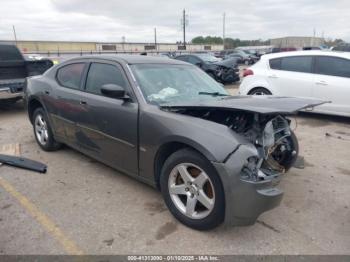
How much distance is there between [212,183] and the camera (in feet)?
9.30

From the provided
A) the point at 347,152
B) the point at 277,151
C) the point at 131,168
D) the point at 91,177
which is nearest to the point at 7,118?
the point at 91,177

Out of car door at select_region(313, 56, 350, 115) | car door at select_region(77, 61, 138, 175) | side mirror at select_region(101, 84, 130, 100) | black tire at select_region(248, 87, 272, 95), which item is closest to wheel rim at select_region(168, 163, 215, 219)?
car door at select_region(77, 61, 138, 175)

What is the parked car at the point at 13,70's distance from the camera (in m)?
8.13

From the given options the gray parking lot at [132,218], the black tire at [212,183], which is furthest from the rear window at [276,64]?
the black tire at [212,183]

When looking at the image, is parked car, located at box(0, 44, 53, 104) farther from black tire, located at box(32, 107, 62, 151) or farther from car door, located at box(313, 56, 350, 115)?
car door, located at box(313, 56, 350, 115)

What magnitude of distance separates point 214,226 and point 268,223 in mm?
664

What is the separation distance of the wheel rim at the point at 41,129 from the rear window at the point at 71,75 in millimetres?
863

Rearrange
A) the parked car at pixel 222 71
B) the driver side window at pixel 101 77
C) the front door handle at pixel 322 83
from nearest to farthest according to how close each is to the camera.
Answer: the driver side window at pixel 101 77
the front door handle at pixel 322 83
the parked car at pixel 222 71

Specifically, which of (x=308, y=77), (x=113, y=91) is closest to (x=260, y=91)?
(x=308, y=77)

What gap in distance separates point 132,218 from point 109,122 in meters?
1.18

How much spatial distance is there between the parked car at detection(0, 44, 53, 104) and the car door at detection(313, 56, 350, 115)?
726cm

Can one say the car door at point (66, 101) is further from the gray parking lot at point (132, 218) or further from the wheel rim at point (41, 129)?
the gray parking lot at point (132, 218)

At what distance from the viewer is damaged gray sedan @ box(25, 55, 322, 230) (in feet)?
8.98

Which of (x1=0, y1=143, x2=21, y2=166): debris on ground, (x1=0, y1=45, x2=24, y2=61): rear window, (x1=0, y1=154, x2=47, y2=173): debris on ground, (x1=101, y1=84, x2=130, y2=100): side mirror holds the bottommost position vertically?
(x1=0, y1=143, x2=21, y2=166): debris on ground
